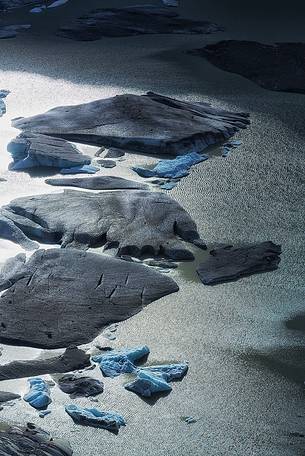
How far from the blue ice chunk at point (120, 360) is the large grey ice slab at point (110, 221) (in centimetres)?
75

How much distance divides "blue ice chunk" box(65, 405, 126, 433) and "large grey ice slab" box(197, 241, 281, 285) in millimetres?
947

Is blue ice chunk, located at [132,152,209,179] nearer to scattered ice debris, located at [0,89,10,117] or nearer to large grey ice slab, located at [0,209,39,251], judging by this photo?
large grey ice slab, located at [0,209,39,251]

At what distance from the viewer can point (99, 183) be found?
490cm

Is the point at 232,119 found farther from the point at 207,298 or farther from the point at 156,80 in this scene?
the point at 207,298

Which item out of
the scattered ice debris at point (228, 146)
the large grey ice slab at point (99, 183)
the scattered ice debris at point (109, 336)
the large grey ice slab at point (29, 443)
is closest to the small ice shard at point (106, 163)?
the large grey ice slab at point (99, 183)

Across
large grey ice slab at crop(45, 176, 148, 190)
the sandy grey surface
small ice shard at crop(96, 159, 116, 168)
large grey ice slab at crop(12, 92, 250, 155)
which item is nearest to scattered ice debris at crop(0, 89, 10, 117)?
the sandy grey surface

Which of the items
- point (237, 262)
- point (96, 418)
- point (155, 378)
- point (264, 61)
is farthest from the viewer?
point (264, 61)

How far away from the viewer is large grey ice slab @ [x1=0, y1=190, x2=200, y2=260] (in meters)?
4.32

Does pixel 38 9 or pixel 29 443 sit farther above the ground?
pixel 29 443

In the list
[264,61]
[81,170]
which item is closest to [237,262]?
[81,170]

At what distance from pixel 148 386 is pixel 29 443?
472 mm

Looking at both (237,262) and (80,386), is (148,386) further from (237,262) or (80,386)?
(237,262)

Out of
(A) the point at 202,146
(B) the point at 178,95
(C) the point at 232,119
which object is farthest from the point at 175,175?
(B) the point at 178,95

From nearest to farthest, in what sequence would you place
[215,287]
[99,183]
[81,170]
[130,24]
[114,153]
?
[215,287] < [99,183] < [81,170] < [114,153] < [130,24]
